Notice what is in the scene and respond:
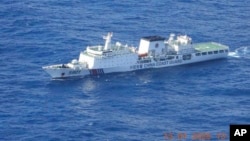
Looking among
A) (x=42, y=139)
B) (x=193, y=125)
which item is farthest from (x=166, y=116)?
(x=42, y=139)

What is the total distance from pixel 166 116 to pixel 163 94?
18.1 m

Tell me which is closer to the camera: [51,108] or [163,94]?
[51,108]

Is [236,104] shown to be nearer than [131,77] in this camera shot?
Yes

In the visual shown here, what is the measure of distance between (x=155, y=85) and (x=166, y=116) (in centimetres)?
2718

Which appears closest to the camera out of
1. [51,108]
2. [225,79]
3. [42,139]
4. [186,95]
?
[42,139]

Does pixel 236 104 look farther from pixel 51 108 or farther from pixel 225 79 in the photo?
pixel 51 108

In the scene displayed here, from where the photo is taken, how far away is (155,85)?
187875 mm

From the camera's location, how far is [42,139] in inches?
5723

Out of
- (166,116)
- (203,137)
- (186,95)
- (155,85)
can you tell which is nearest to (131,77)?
(155,85)

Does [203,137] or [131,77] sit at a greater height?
[131,77]

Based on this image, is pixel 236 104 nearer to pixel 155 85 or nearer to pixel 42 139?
pixel 155 85

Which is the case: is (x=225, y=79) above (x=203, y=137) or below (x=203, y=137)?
above

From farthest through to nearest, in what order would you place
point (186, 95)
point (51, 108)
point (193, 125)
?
point (186, 95), point (51, 108), point (193, 125)

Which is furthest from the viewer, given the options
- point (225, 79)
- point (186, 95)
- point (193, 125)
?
point (225, 79)
